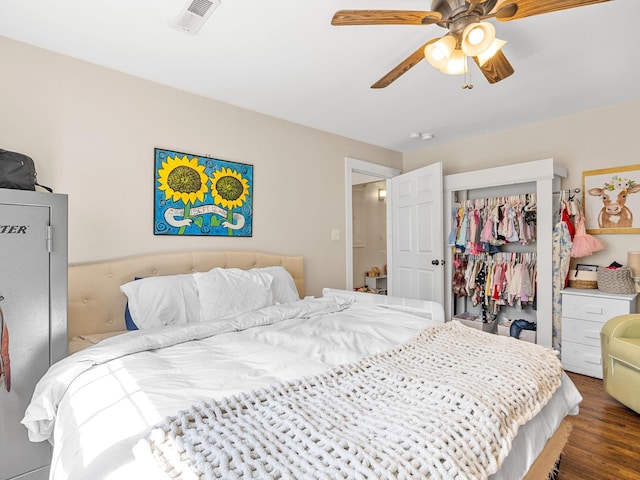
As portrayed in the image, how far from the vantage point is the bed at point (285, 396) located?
2.39 ft

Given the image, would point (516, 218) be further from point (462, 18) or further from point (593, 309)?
point (462, 18)

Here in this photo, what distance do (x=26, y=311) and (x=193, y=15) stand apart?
5.37ft

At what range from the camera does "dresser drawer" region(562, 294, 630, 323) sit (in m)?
2.73

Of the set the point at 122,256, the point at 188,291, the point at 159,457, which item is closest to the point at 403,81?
the point at 188,291

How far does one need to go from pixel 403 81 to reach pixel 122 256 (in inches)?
91.4

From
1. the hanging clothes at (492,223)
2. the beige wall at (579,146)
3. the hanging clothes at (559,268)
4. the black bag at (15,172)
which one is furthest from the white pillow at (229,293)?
the beige wall at (579,146)

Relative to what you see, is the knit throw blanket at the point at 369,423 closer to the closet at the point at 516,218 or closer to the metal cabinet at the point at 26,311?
the metal cabinet at the point at 26,311

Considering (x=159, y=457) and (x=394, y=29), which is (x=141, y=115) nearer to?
(x=394, y=29)

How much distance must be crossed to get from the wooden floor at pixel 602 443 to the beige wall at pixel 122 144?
242 cm

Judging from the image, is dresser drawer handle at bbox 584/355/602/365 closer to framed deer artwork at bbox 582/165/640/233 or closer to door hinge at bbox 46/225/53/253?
framed deer artwork at bbox 582/165/640/233

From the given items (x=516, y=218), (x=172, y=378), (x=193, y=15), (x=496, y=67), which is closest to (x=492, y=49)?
(x=496, y=67)

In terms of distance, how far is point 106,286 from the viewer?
2.13m

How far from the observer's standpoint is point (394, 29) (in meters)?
1.85

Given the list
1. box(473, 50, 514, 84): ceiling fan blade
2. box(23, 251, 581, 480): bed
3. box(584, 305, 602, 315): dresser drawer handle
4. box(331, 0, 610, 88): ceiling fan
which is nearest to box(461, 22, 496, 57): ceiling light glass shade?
box(331, 0, 610, 88): ceiling fan
